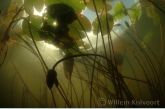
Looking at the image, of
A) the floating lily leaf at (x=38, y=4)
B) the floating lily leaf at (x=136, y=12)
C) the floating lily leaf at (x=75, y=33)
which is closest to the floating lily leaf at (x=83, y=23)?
the floating lily leaf at (x=75, y=33)

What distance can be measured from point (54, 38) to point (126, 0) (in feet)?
3.84

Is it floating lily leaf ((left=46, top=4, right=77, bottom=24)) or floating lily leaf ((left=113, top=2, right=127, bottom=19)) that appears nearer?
floating lily leaf ((left=46, top=4, right=77, bottom=24))

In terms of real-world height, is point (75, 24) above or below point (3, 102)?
above

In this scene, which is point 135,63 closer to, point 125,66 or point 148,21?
point 125,66

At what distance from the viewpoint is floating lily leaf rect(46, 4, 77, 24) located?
645 millimetres

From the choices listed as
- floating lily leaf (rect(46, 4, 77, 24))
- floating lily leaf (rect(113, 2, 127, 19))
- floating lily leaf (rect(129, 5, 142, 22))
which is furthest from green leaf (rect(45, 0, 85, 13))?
floating lily leaf (rect(129, 5, 142, 22))

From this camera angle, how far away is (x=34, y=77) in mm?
2248

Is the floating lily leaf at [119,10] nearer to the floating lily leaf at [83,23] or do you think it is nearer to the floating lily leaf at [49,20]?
the floating lily leaf at [83,23]

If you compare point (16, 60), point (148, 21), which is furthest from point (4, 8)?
point (148, 21)

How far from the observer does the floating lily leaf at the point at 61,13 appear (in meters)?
0.65

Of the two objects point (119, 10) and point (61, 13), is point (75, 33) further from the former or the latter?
point (119, 10)

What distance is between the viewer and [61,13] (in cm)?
65

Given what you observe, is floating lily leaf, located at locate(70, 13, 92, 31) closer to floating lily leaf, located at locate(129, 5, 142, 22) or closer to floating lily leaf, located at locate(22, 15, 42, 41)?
floating lily leaf, located at locate(22, 15, 42, 41)

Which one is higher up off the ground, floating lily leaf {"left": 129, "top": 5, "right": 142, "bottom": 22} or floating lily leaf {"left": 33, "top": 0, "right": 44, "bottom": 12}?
floating lily leaf {"left": 129, "top": 5, "right": 142, "bottom": 22}
